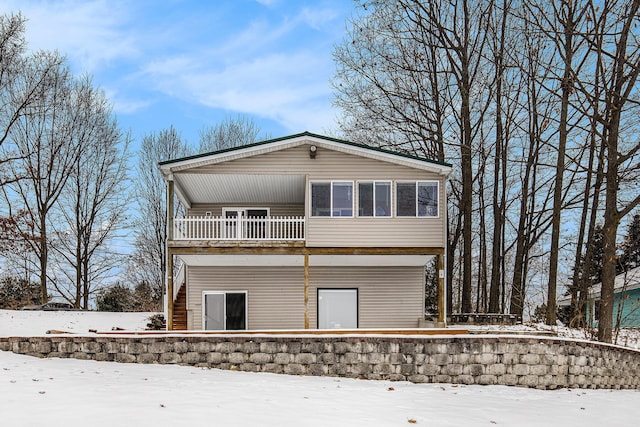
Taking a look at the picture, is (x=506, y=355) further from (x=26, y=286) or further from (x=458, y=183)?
(x=26, y=286)

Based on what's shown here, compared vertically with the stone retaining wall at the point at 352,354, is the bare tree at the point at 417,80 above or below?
above

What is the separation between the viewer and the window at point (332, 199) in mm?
18594

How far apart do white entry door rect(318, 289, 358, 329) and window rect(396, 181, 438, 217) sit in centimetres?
347

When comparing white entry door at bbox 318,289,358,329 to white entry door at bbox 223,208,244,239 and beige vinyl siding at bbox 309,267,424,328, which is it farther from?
white entry door at bbox 223,208,244,239

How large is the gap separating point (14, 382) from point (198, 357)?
417 centimetres

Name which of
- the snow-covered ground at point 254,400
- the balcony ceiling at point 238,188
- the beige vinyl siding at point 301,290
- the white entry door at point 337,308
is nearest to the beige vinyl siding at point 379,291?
the beige vinyl siding at point 301,290

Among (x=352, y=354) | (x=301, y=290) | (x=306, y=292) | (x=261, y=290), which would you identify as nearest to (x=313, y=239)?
(x=306, y=292)

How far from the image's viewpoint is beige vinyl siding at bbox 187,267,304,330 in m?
20.1

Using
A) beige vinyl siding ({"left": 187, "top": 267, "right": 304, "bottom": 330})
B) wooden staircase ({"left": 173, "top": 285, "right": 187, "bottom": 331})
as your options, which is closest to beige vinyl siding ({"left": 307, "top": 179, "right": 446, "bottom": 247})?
beige vinyl siding ({"left": 187, "top": 267, "right": 304, "bottom": 330})

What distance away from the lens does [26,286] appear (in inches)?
1242

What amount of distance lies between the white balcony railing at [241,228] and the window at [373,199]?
1881 mm

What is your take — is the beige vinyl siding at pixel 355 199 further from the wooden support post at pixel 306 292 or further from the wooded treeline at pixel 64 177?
the wooded treeline at pixel 64 177

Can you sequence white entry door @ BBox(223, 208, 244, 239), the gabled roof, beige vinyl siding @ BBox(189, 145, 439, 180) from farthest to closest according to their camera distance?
beige vinyl siding @ BBox(189, 145, 439, 180)
white entry door @ BBox(223, 208, 244, 239)
the gabled roof

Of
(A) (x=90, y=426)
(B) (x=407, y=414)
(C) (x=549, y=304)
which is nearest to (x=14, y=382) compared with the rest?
(A) (x=90, y=426)
